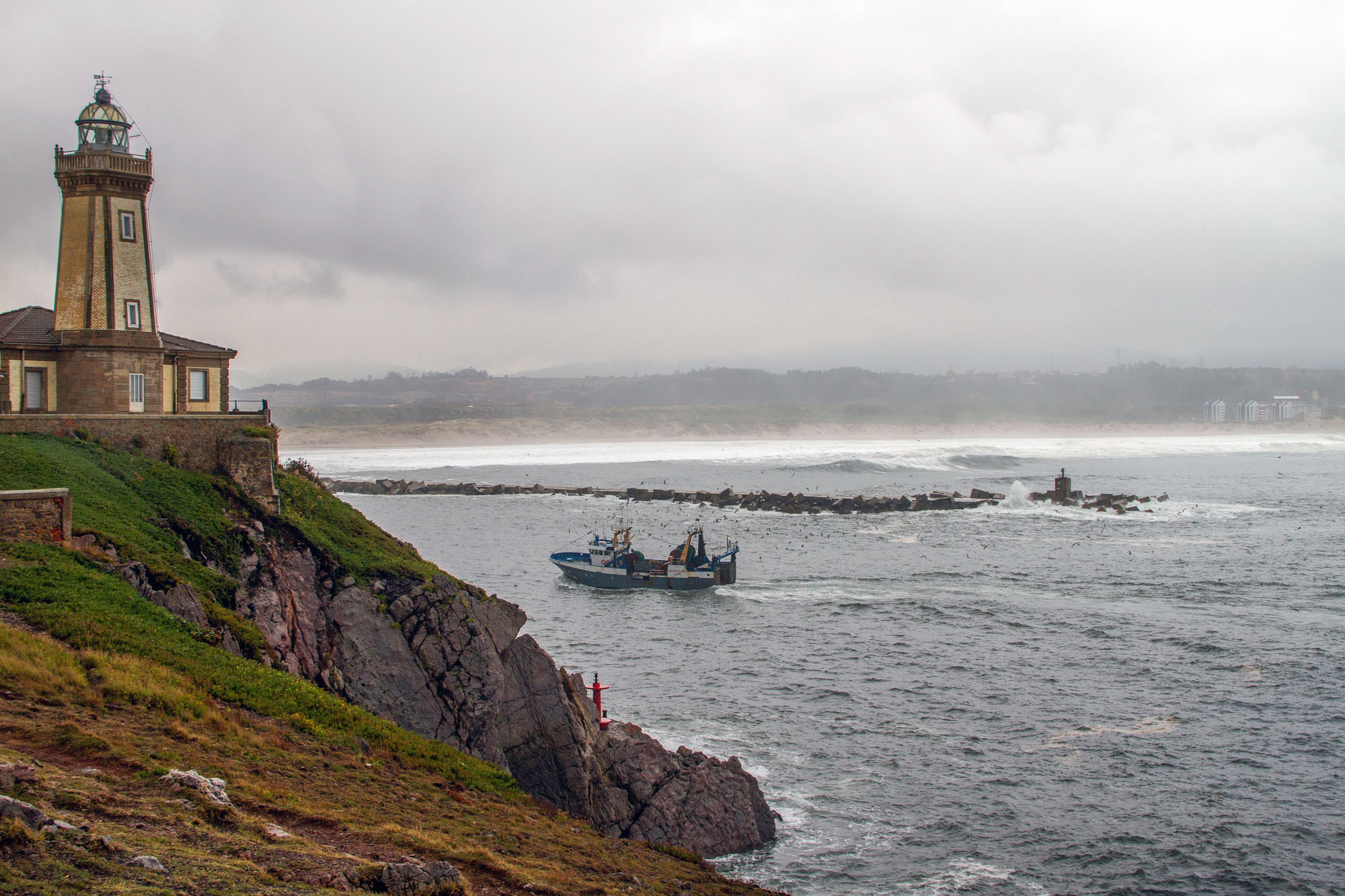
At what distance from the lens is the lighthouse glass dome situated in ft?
77.9

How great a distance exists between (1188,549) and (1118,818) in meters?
33.5

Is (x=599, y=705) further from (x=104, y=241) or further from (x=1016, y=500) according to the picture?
(x=1016, y=500)

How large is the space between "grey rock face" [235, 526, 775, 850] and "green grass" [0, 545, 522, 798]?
277 cm

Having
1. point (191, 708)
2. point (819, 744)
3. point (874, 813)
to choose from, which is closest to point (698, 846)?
point (874, 813)

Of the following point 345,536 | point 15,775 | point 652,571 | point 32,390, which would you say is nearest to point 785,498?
point 652,571

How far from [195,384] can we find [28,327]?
13.7 ft

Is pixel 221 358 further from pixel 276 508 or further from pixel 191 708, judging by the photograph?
pixel 191 708

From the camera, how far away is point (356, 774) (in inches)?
430

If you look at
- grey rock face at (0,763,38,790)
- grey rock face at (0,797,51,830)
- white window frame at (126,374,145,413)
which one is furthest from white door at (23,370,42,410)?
grey rock face at (0,797,51,830)

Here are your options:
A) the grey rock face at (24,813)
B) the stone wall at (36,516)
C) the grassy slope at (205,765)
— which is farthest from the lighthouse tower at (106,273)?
the grey rock face at (24,813)

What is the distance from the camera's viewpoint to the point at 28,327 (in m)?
23.3

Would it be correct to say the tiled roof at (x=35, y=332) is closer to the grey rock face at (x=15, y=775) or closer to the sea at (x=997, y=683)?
the sea at (x=997, y=683)

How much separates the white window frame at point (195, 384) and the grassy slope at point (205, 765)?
405 inches

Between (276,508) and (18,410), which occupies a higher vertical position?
(18,410)
